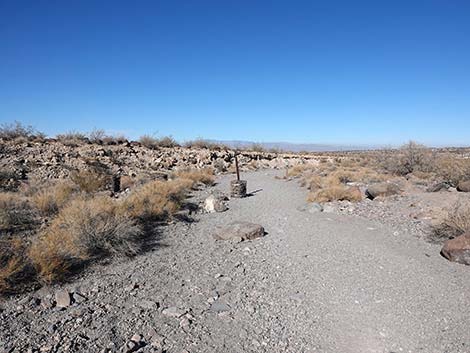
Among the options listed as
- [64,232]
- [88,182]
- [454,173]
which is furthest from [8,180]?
[454,173]

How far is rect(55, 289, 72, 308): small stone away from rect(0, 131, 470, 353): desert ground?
0.06 ft

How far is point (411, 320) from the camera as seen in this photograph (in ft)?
15.0

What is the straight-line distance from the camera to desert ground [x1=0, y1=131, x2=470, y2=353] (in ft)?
13.9

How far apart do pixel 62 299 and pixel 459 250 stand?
22.7ft

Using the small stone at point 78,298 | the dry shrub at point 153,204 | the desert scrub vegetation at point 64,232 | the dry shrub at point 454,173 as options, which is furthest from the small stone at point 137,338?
the dry shrub at point 454,173

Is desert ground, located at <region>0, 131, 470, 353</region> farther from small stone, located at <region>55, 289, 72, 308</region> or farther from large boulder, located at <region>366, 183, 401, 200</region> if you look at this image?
large boulder, located at <region>366, 183, 401, 200</region>

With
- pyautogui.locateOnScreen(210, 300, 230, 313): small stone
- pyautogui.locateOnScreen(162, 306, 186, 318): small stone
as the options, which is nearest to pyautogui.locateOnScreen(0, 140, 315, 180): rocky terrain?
pyautogui.locateOnScreen(162, 306, 186, 318): small stone

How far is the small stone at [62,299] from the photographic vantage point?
4.97 m

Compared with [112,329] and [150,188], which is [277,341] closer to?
[112,329]

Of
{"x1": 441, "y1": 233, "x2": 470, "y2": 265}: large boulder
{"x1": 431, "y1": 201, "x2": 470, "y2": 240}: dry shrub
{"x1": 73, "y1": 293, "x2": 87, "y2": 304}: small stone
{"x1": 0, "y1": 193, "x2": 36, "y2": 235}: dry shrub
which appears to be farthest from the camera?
{"x1": 0, "y1": 193, "x2": 36, "y2": 235}: dry shrub

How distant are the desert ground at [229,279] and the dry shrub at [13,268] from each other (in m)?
0.02

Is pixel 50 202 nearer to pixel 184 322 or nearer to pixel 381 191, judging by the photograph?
pixel 184 322

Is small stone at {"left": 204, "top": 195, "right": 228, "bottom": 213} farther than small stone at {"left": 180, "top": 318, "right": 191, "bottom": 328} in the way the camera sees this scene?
Yes

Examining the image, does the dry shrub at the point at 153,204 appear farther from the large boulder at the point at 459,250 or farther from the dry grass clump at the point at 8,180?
the large boulder at the point at 459,250
